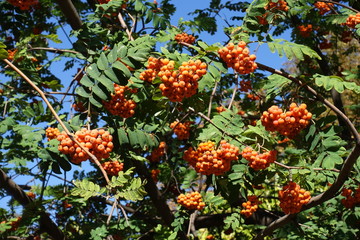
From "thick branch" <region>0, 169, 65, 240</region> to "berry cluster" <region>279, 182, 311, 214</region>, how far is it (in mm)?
3137

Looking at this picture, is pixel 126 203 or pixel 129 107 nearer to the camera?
pixel 129 107

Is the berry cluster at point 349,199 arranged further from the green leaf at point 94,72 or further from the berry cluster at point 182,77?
the green leaf at point 94,72

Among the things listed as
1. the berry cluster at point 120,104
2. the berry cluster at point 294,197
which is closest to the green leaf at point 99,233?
the berry cluster at point 120,104

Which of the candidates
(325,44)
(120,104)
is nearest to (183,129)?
(120,104)

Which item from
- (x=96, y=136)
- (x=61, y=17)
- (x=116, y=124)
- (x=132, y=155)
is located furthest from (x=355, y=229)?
(x=61, y=17)

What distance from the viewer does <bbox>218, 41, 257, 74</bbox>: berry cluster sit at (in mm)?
2607

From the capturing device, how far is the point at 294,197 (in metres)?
3.30

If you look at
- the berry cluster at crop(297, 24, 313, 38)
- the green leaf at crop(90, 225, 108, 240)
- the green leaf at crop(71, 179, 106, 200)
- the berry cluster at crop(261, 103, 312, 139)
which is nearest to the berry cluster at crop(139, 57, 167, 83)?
the berry cluster at crop(261, 103, 312, 139)

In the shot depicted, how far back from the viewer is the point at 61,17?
23.1 feet

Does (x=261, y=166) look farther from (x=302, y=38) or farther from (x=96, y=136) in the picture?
(x=302, y=38)

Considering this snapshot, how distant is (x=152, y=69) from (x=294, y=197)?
1.67 metres

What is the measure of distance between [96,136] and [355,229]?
14.1ft

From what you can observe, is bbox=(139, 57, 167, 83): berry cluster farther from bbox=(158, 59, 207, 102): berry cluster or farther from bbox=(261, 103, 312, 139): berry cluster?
bbox=(261, 103, 312, 139): berry cluster

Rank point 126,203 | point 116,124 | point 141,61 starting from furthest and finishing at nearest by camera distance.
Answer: point 126,203
point 116,124
point 141,61
